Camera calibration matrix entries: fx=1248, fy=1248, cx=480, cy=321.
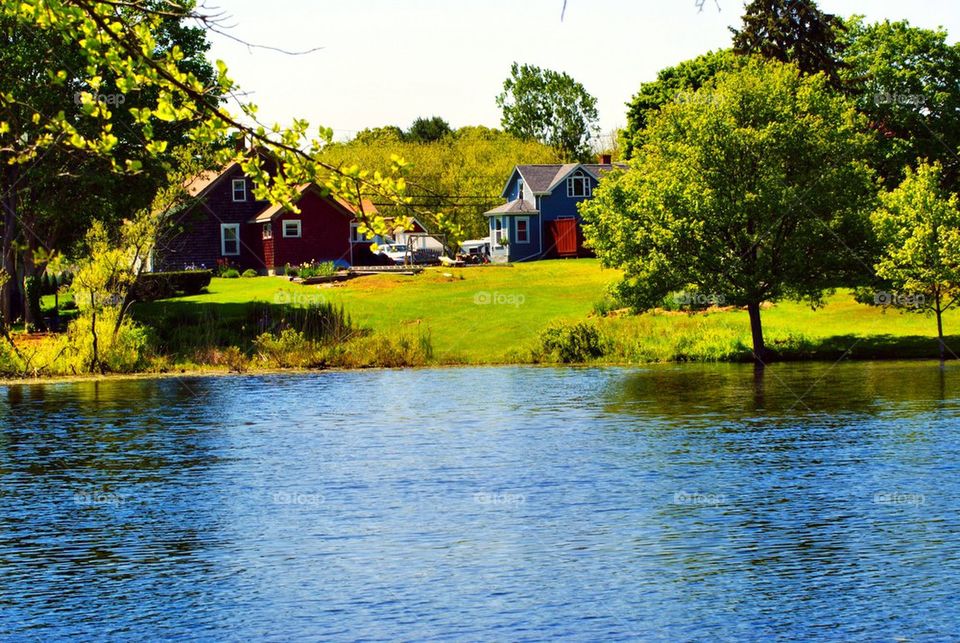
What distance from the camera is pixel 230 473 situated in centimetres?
2900

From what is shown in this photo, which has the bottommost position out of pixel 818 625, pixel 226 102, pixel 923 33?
pixel 818 625

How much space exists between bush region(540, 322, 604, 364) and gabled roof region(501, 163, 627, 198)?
174ft

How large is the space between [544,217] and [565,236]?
10.9ft

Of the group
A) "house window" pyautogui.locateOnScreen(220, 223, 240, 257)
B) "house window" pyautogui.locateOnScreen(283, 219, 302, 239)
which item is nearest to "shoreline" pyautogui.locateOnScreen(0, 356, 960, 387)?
"house window" pyautogui.locateOnScreen(283, 219, 302, 239)

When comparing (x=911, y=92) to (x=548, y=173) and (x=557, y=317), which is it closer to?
(x=557, y=317)

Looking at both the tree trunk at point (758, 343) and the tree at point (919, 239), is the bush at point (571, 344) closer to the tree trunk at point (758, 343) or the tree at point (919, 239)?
the tree trunk at point (758, 343)

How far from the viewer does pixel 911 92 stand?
232 feet

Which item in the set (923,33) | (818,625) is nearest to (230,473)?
(818,625)

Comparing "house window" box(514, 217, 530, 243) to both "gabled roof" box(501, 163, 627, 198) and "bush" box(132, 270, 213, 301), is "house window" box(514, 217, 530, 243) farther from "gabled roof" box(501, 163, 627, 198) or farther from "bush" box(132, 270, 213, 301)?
"bush" box(132, 270, 213, 301)

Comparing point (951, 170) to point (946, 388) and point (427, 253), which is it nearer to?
A: point (946, 388)

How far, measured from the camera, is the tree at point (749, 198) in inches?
1907

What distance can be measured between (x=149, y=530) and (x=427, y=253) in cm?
8978

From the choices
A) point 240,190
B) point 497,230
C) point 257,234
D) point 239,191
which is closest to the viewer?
point 257,234

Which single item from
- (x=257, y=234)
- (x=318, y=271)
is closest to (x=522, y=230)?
(x=257, y=234)
